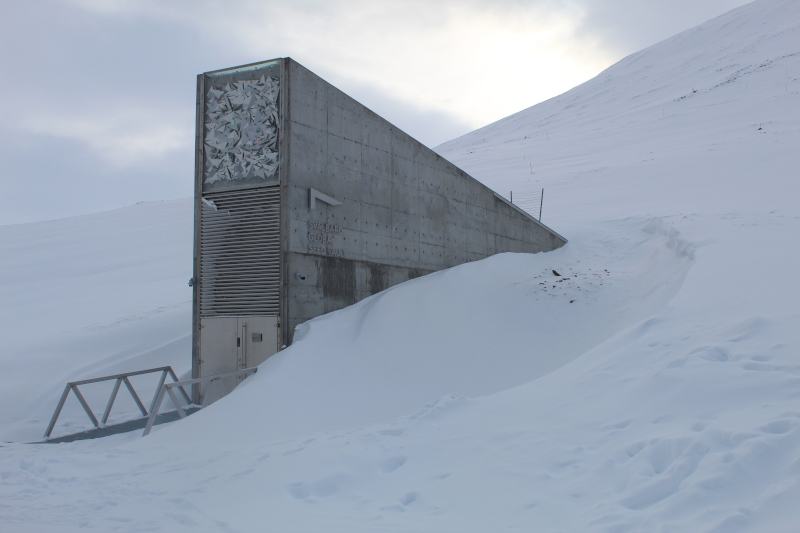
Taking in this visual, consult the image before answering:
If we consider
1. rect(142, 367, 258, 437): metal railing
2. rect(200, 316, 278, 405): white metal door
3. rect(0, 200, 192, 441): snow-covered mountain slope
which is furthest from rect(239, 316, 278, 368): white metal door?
rect(0, 200, 192, 441): snow-covered mountain slope

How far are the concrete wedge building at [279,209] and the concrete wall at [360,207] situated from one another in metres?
0.03

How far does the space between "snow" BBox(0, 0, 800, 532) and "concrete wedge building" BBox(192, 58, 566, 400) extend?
796 mm

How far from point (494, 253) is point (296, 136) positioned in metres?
6.93

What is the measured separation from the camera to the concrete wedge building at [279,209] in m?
12.8

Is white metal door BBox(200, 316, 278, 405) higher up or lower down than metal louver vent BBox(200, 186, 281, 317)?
lower down

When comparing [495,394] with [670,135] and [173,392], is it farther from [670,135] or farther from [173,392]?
[670,135]

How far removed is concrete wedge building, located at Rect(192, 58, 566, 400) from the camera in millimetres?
12766

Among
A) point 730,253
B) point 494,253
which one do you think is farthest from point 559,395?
point 494,253

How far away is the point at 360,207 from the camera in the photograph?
14375 millimetres

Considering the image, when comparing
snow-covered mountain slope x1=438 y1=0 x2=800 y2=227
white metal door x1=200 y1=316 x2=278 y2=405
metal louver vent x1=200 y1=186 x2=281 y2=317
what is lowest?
white metal door x1=200 y1=316 x2=278 y2=405

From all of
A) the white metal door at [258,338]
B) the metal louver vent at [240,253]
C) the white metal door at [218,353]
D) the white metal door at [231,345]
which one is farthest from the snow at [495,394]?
the white metal door at [218,353]

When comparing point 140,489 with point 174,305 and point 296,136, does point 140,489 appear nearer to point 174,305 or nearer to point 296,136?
point 296,136

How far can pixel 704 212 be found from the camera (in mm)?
20047

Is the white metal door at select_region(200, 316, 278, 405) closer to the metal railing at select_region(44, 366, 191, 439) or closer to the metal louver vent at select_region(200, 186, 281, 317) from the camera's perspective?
the metal louver vent at select_region(200, 186, 281, 317)
